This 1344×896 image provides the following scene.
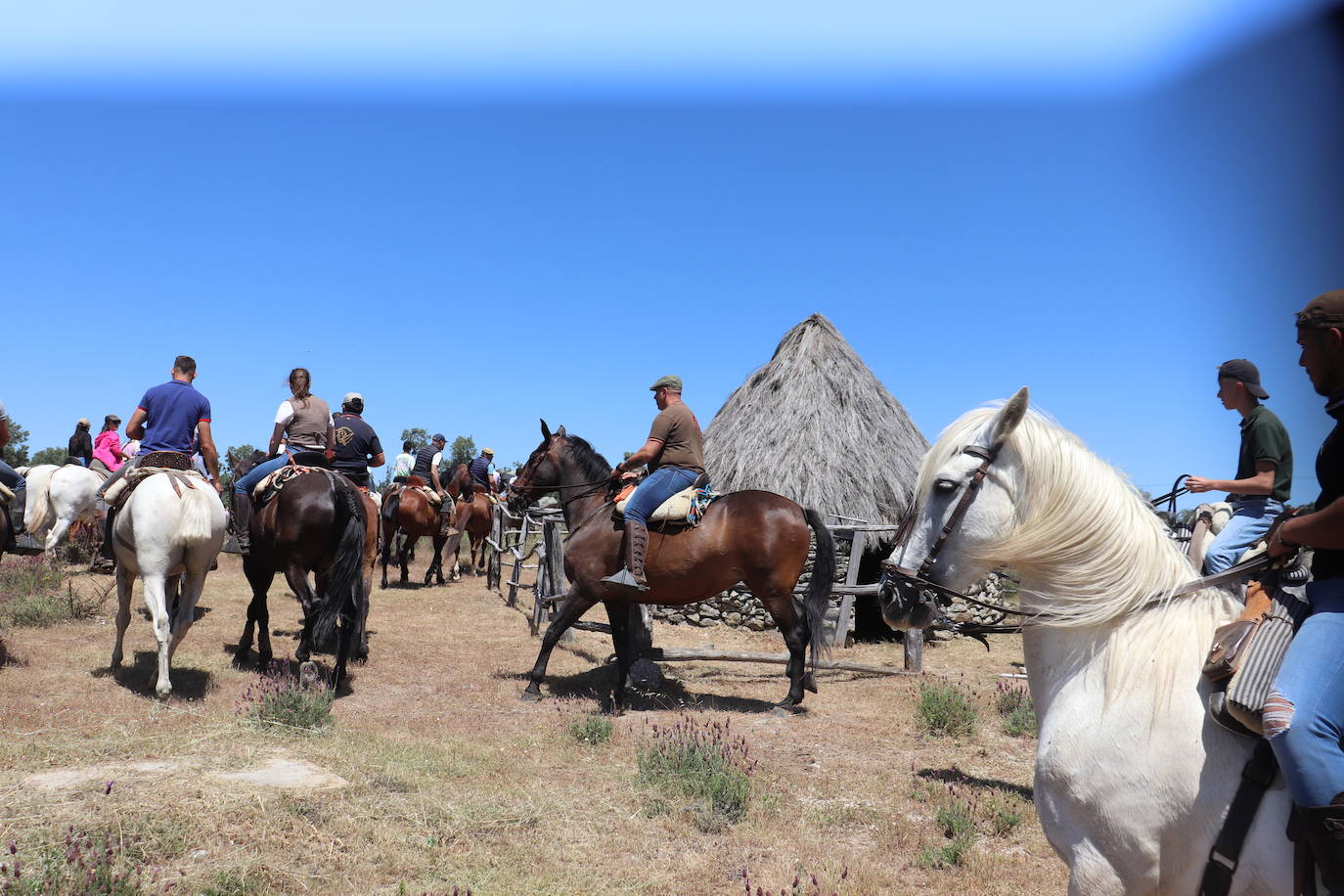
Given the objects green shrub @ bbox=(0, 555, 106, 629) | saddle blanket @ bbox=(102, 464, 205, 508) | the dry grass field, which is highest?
saddle blanket @ bbox=(102, 464, 205, 508)

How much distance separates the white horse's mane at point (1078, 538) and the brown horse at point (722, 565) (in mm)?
4909

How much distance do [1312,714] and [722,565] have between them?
19.1ft

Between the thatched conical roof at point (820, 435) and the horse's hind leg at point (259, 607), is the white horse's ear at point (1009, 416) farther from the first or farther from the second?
the thatched conical roof at point (820, 435)

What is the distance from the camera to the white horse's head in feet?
9.05

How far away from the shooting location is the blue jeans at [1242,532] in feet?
13.9

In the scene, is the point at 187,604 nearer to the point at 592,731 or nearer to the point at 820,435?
the point at 592,731

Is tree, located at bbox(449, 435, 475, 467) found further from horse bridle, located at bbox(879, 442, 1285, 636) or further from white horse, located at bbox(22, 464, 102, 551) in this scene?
horse bridle, located at bbox(879, 442, 1285, 636)

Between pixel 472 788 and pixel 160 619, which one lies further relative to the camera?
pixel 160 619

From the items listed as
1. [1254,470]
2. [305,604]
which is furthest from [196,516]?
[1254,470]

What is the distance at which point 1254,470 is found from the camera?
4.34 m

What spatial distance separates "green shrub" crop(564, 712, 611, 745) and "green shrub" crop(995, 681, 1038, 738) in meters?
3.45

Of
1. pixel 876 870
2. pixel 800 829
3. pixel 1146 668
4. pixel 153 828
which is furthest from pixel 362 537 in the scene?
pixel 1146 668

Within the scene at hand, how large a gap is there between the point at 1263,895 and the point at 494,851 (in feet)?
11.0

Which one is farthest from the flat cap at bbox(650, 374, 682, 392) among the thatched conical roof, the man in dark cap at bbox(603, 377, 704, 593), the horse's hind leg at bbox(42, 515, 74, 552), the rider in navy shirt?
the horse's hind leg at bbox(42, 515, 74, 552)
